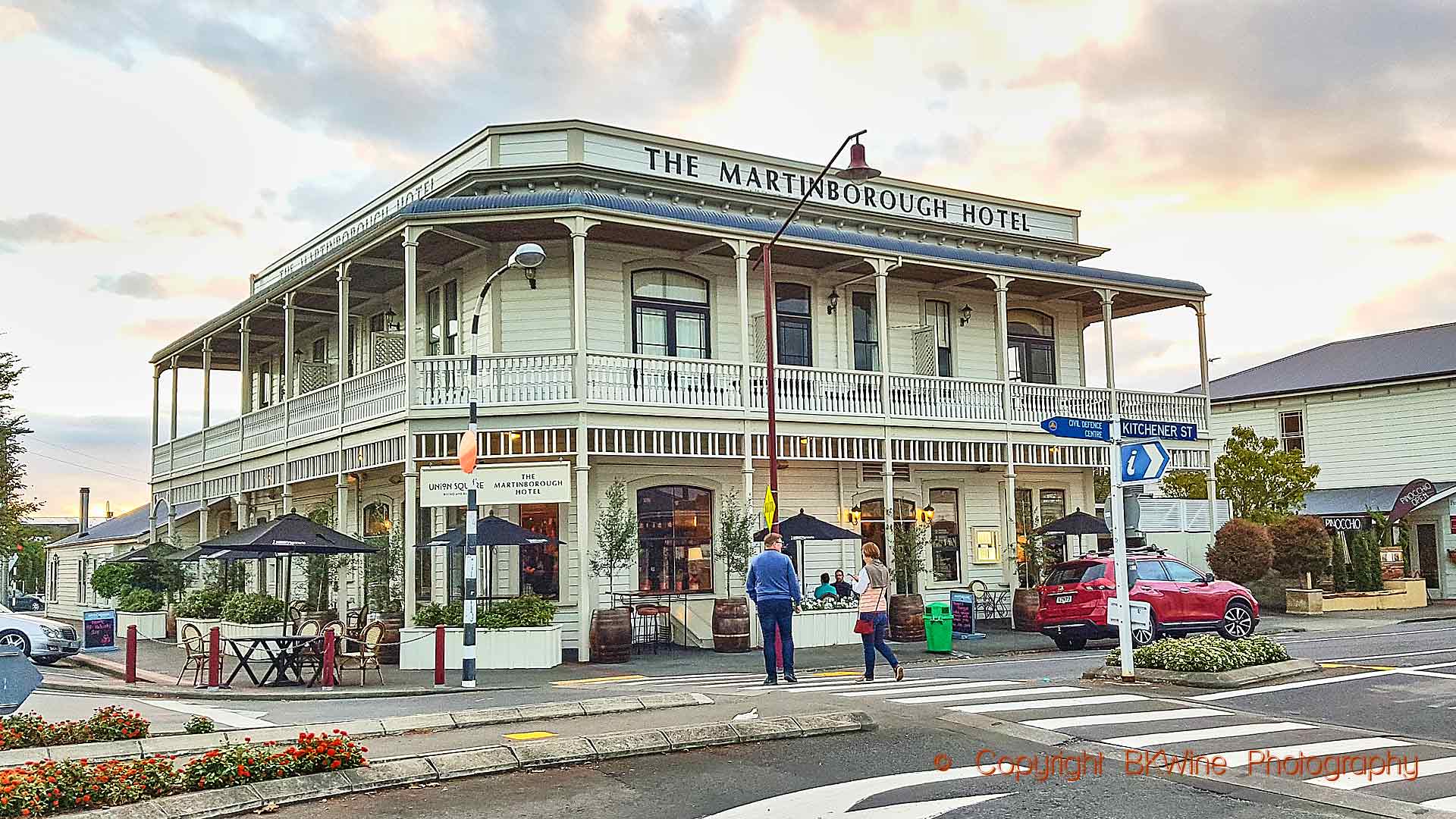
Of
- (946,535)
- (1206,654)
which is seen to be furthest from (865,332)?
(1206,654)

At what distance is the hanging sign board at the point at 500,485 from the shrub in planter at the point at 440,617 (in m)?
1.94

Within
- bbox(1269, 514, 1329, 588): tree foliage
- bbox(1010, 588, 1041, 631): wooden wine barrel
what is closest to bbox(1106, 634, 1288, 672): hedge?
bbox(1010, 588, 1041, 631): wooden wine barrel

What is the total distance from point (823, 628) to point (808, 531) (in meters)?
2.10

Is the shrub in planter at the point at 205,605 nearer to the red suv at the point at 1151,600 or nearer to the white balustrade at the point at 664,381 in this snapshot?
the white balustrade at the point at 664,381

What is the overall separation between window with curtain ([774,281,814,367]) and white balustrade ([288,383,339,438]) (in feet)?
29.4

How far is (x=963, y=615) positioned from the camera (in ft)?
83.5

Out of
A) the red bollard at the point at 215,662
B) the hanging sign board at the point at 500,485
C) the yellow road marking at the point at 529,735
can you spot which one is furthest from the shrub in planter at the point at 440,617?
the yellow road marking at the point at 529,735

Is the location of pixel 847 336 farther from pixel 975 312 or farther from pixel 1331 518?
pixel 1331 518

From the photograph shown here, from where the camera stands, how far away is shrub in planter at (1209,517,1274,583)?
30281mm

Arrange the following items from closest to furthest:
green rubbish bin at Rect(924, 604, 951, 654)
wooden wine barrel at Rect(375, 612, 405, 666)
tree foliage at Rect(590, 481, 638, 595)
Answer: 1. wooden wine barrel at Rect(375, 612, 405, 666)
2. green rubbish bin at Rect(924, 604, 951, 654)
3. tree foliage at Rect(590, 481, 638, 595)

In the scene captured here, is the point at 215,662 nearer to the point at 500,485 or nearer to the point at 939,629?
the point at 500,485

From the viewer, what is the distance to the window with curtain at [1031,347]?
31.0m

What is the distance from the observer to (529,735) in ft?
36.2

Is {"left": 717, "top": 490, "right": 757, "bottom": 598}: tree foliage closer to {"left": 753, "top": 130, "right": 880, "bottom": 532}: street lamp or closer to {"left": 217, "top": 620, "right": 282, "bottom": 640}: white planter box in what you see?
{"left": 753, "top": 130, "right": 880, "bottom": 532}: street lamp
